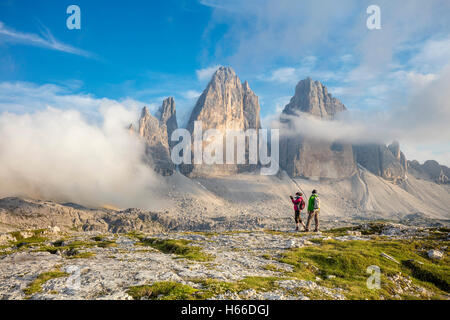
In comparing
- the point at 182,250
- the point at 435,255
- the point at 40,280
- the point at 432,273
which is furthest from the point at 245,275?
the point at 435,255

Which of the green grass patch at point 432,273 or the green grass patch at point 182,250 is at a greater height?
the green grass patch at point 432,273

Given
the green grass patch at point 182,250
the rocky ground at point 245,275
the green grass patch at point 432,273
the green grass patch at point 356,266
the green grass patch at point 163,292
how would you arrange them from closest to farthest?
1. the green grass patch at point 163,292
2. the rocky ground at point 245,275
3. the green grass patch at point 356,266
4. the green grass patch at point 432,273
5. the green grass patch at point 182,250

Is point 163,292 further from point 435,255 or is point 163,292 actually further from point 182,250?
point 435,255

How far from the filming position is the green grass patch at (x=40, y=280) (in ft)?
39.4

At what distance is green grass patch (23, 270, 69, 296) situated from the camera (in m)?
12.0

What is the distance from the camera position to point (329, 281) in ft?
49.4

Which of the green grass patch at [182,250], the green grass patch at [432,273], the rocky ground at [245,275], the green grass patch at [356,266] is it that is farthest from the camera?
the green grass patch at [182,250]

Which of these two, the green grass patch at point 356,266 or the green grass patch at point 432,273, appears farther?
the green grass patch at point 432,273

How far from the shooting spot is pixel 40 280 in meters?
13.7

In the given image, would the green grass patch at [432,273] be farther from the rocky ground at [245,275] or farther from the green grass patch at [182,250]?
the green grass patch at [182,250]

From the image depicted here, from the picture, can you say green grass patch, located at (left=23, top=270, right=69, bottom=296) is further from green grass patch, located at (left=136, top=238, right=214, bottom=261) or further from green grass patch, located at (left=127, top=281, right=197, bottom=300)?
green grass patch, located at (left=136, top=238, right=214, bottom=261)

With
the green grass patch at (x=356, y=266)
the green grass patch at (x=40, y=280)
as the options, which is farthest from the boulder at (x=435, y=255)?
the green grass patch at (x=40, y=280)

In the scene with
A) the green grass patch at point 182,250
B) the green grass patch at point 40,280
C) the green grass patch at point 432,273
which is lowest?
the green grass patch at point 182,250
